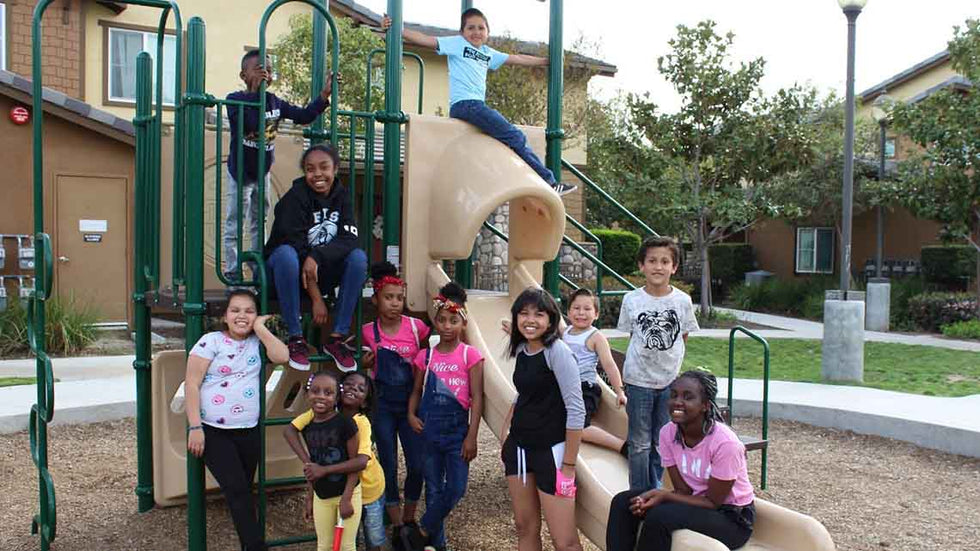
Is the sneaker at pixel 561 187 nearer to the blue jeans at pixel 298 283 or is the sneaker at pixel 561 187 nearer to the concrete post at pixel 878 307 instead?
the blue jeans at pixel 298 283

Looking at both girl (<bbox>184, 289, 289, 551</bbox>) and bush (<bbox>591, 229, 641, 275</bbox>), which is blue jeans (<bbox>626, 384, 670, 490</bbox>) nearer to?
girl (<bbox>184, 289, 289, 551</bbox>)

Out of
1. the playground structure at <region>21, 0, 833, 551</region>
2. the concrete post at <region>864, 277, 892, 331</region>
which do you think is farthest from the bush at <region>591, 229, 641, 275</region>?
the playground structure at <region>21, 0, 833, 551</region>

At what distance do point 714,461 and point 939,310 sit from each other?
14.8 m

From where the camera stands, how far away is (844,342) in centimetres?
988

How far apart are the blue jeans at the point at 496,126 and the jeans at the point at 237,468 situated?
2.07 m

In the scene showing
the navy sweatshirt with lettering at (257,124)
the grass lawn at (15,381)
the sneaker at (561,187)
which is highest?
the navy sweatshirt with lettering at (257,124)

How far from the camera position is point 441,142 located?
4941mm

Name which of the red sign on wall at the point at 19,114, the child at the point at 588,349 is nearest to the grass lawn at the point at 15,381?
the red sign on wall at the point at 19,114

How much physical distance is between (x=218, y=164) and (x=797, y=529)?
2.92 metres

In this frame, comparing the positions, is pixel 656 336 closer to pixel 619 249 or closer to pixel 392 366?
pixel 392 366

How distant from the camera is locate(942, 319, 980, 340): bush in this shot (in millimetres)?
15102

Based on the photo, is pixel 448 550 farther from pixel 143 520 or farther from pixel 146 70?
pixel 146 70

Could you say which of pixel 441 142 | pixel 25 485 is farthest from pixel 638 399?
pixel 25 485

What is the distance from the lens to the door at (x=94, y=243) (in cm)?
1252
